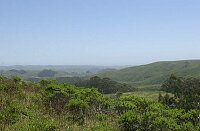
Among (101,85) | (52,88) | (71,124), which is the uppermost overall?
(52,88)

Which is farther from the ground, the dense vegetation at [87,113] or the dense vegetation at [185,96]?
the dense vegetation at [87,113]

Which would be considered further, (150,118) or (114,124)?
(114,124)

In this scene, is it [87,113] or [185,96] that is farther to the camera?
[185,96]

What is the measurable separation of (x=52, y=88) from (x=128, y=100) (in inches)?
144

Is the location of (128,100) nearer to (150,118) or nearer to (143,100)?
(143,100)

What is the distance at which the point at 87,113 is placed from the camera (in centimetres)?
1191

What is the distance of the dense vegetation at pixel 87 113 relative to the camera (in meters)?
9.37

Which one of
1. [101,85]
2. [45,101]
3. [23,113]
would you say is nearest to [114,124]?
[23,113]

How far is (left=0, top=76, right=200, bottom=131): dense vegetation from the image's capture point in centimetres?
937

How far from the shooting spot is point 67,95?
1356 centimetres

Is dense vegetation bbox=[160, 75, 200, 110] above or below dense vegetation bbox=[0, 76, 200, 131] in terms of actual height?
below

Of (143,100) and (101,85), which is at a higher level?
(143,100)

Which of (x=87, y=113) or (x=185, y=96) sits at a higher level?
(x=87, y=113)

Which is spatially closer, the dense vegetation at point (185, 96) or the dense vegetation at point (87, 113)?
the dense vegetation at point (87, 113)
